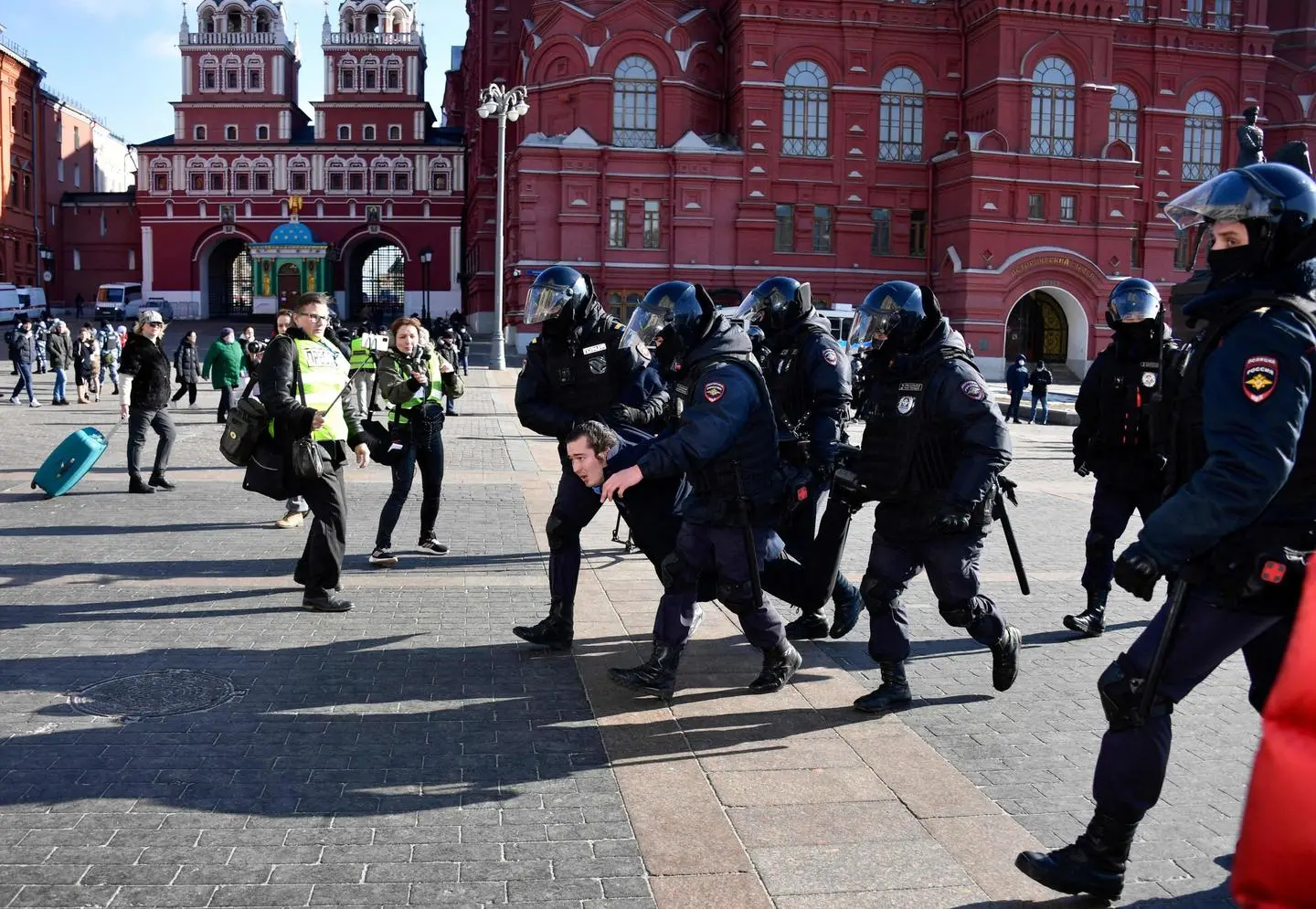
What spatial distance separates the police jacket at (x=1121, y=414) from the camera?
23.5 feet

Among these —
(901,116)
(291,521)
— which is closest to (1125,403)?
(291,521)

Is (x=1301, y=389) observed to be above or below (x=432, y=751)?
above

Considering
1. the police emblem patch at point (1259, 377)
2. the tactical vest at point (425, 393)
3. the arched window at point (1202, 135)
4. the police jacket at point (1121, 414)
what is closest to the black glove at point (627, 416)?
the police jacket at point (1121, 414)

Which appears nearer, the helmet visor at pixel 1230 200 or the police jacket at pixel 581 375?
the helmet visor at pixel 1230 200

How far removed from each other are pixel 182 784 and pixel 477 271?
56.1 meters

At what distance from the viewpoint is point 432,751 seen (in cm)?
487

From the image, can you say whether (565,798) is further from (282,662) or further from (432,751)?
(282,662)

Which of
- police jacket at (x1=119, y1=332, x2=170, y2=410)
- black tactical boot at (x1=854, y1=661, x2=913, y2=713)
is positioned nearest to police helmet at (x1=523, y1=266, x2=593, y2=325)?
black tactical boot at (x1=854, y1=661, x2=913, y2=713)

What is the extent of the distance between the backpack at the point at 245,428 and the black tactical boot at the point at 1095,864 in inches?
207

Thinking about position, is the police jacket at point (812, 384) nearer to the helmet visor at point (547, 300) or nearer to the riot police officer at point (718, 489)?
the riot police officer at point (718, 489)

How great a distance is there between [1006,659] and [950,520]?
892 mm

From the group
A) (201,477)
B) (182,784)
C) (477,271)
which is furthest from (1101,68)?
(182,784)

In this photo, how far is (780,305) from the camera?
7.21 meters

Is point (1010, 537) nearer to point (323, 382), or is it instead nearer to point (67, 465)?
point (323, 382)
